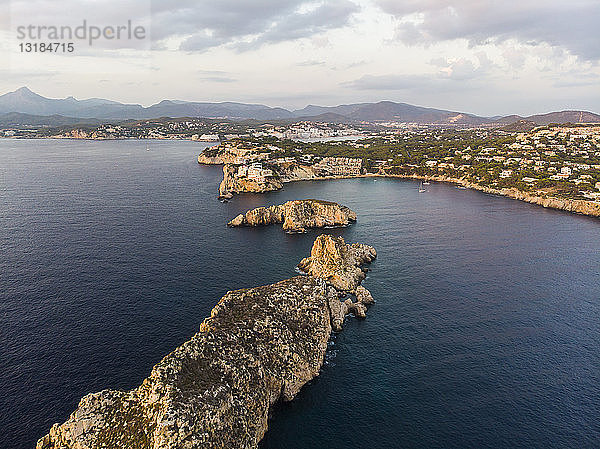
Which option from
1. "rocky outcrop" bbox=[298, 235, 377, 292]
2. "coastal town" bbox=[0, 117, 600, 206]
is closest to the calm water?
"rocky outcrop" bbox=[298, 235, 377, 292]

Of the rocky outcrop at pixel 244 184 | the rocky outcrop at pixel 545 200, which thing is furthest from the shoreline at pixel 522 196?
the rocky outcrop at pixel 244 184

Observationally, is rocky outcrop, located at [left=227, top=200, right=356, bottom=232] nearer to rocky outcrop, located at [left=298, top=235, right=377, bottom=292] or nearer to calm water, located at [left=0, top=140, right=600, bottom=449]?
calm water, located at [left=0, top=140, right=600, bottom=449]

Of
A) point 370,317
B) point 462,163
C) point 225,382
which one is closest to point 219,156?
point 462,163

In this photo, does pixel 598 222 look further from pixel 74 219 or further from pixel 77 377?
pixel 74 219

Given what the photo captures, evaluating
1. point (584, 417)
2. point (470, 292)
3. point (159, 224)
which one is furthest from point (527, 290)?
point (159, 224)

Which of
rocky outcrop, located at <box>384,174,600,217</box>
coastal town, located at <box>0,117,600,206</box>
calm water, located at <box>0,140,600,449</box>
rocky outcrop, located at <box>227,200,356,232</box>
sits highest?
coastal town, located at <box>0,117,600,206</box>

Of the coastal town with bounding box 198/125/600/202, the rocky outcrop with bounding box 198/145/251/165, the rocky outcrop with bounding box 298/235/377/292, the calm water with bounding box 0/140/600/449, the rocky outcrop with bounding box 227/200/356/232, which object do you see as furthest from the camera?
the rocky outcrop with bounding box 198/145/251/165

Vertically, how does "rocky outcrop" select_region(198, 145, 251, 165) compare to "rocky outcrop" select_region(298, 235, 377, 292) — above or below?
above
